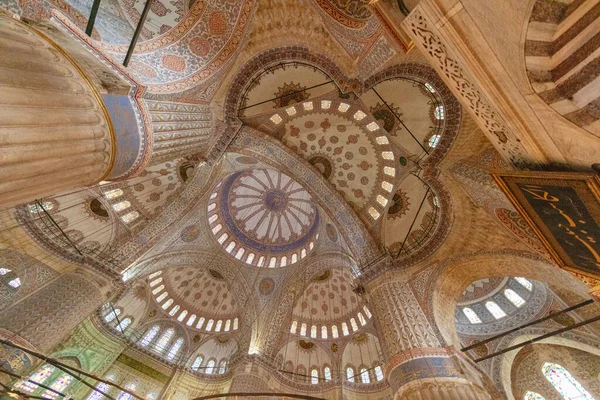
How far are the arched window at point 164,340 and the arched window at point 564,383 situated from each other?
17061 millimetres

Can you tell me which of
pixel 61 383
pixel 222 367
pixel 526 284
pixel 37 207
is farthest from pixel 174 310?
pixel 526 284

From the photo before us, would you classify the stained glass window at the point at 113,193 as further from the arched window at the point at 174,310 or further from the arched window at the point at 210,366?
the arched window at the point at 210,366

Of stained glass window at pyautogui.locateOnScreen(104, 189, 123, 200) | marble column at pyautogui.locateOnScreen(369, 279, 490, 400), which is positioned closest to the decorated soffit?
stained glass window at pyautogui.locateOnScreen(104, 189, 123, 200)

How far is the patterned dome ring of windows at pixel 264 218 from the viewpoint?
48.0ft

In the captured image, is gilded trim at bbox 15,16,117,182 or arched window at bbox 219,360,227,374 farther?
arched window at bbox 219,360,227,374

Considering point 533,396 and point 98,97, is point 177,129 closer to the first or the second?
point 98,97

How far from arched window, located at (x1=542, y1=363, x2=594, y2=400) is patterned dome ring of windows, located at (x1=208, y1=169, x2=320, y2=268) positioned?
10.7 m

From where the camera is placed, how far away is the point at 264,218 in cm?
1652

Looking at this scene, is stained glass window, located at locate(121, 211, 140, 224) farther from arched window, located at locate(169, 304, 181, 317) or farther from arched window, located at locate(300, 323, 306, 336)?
arched window, located at locate(300, 323, 306, 336)

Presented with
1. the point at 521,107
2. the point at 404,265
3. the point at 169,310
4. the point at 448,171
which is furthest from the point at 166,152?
the point at 169,310

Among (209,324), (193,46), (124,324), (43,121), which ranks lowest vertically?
(43,121)

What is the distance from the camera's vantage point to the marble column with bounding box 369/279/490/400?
17.4 ft

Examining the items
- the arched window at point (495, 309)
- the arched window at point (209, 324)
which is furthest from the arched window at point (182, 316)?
the arched window at point (495, 309)

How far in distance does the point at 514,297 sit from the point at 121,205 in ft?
52.9
